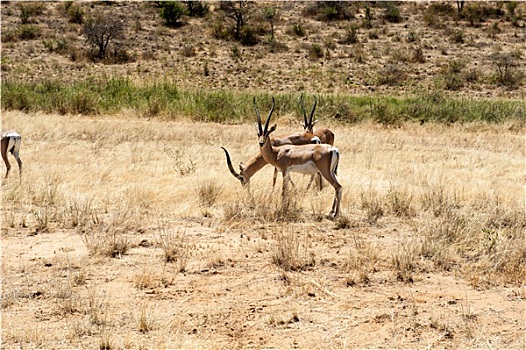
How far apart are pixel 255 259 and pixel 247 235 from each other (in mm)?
932

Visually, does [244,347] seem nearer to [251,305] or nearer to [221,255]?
[251,305]

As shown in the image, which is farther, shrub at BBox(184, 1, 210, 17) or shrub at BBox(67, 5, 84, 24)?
shrub at BBox(184, 1, 210, 17)

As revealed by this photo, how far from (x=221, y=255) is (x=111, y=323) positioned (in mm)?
2009

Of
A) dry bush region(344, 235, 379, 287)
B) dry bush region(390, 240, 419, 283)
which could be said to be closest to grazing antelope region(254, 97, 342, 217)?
dry bush region(344, 235, 379, 287)

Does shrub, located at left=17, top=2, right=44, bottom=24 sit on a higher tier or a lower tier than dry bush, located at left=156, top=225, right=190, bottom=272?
higher

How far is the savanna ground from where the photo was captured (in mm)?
5734

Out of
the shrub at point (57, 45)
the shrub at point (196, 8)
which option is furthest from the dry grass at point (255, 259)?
the shrub at point (196, 8)

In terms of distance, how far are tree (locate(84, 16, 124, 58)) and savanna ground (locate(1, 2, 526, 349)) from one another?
1308 cm

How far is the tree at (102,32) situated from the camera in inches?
1331

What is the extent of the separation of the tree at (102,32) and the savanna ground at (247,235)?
13.1 metres

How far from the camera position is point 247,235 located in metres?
8.35

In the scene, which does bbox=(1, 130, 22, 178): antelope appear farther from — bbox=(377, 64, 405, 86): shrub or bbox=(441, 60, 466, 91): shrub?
bbox=(441, 60, 466, 91): shrub

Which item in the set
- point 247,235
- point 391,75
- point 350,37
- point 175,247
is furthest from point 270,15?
point 175,247

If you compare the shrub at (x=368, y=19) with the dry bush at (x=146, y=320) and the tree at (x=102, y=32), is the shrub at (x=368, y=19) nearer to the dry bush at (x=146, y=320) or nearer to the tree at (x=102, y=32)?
the tree at (x=102, y=32)
